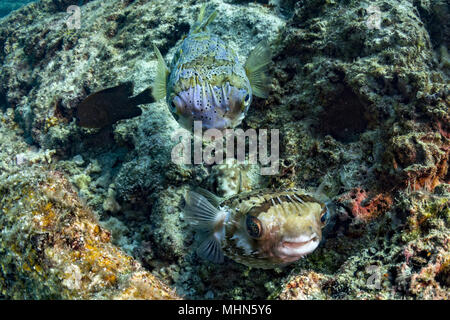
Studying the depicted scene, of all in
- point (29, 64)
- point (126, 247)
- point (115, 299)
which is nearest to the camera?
point (115, 299)

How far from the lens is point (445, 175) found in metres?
2.81

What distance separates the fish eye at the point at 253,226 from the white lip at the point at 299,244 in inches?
6.9

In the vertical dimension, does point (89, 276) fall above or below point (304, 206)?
below

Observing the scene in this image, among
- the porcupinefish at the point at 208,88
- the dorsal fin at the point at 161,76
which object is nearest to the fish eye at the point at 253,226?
the porcupinefish at the point at 208,88

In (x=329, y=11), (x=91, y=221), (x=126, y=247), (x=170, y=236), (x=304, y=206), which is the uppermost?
(x=329, y=11)

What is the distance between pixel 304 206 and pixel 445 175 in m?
1.82

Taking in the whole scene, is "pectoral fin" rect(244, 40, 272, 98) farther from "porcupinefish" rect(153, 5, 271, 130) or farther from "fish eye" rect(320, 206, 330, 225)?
"fish eye" rect(320, 206, 330, 225)

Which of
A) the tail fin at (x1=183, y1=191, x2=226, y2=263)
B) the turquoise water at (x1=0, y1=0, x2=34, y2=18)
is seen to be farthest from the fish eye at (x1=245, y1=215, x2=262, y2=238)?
the turquoise water at (x1=0, y1=0, x2=34, y2=18)

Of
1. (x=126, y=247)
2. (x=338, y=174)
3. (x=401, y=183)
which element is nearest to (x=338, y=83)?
(x=338, y=174)

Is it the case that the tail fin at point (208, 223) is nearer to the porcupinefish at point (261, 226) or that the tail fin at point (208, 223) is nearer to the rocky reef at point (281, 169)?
A: the porcupinefish at point (261, 226)

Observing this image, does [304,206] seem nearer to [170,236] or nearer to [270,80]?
[170,236]

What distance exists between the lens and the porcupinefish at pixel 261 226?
186cm

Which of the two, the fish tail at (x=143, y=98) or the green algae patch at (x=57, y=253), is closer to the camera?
the green algae patch at (x=57, y=253)

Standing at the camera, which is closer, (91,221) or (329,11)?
(91,221)
